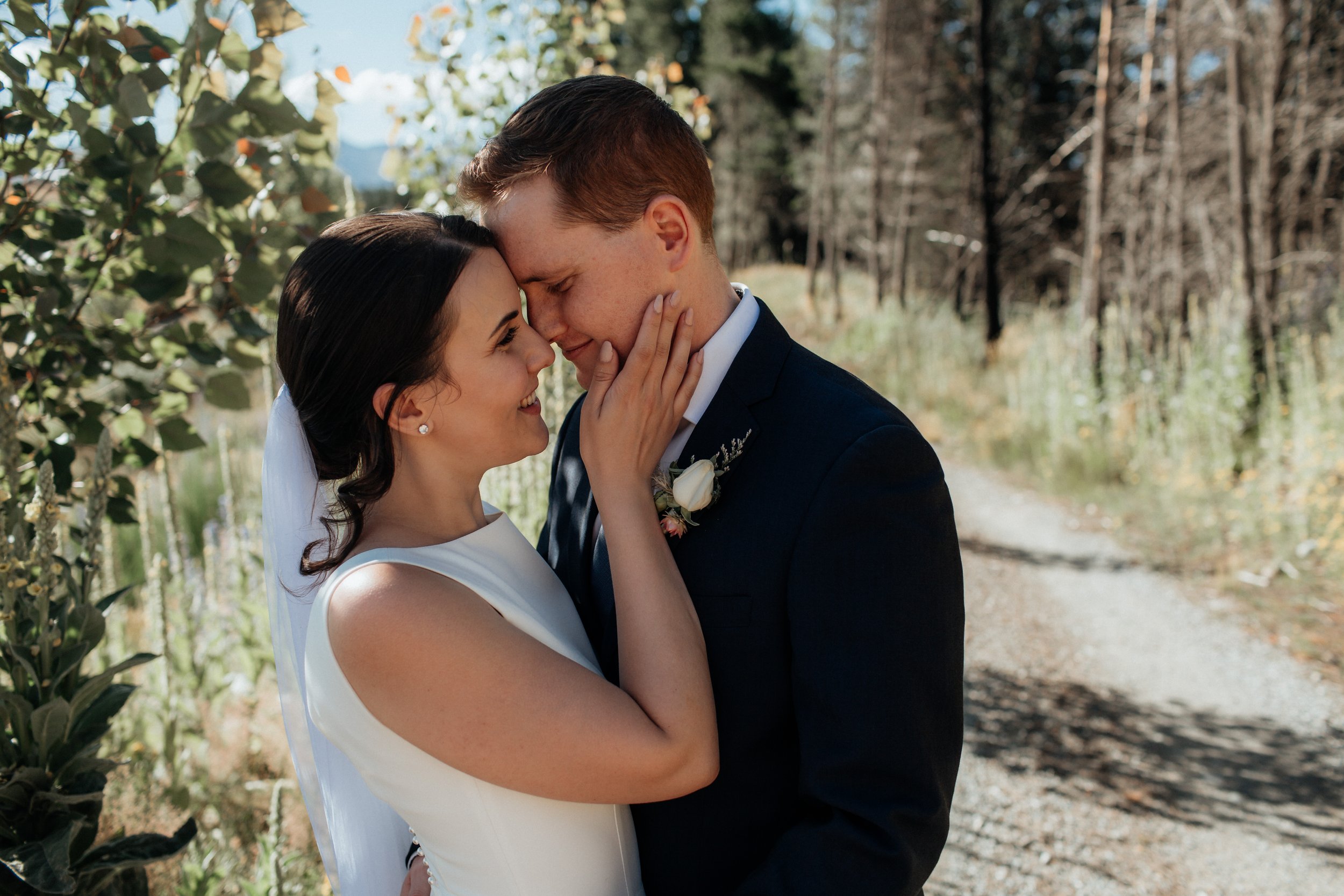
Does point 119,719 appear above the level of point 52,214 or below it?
below

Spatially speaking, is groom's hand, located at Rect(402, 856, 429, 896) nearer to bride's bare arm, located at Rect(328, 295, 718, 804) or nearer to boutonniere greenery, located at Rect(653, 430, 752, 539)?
bride's bare arm, located at Rect(328, 295, 718, 804)

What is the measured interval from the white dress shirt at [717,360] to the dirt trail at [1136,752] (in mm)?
2780

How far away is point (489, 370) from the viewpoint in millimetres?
1710

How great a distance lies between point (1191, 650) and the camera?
18.3 feet

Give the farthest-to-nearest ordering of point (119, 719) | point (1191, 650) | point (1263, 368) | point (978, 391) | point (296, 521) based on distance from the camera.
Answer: point (978, 391), point (1263, 368), point (1191, 650), point (119, 719), point (296, 521)

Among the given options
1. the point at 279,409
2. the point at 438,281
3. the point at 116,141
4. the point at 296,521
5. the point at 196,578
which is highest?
the point at 116,141

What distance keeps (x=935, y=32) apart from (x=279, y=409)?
23659 mm

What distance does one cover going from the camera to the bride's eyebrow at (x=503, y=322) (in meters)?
1.72

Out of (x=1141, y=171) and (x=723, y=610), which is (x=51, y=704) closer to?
(x=723, y=610)

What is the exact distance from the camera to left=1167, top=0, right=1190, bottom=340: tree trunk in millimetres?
10664

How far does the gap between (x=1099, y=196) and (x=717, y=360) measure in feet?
34.9

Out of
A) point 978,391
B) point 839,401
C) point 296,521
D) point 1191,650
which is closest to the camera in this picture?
point 839,401

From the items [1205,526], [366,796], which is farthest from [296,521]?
[1205,526]

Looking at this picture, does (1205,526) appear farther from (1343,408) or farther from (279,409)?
(279,409)
